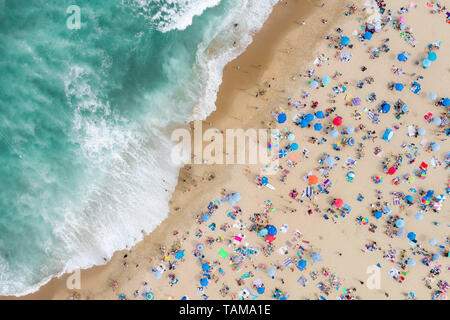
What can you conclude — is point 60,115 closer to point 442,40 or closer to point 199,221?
point 199,221

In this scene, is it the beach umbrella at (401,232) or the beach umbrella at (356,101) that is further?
the beach umbrella at (356,101)

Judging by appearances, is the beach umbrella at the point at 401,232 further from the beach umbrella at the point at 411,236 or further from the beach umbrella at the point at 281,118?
the beach umbrella at the point at 281,118

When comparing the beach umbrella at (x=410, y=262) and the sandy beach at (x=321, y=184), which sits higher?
the sandy beach at (x=321, y=184)

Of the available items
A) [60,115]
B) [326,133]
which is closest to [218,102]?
[326,133]

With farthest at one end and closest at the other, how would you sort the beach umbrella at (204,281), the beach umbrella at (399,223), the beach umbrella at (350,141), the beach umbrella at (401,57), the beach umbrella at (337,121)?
the beach umbrella at (350,141)
the beach umbrella at (401,57)
the beach umbrella at (337,121)
the beach umbrella at (399,223)
the beach umbrella at (204,281)

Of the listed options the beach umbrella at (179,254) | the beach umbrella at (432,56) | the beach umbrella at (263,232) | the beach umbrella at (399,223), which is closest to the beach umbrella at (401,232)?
the beach umbrella at (399,223)

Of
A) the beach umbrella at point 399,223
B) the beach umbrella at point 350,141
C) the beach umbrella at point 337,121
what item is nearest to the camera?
the beach umbrella at point 399,223

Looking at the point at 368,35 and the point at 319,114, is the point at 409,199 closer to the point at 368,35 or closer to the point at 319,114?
the point at 319,114

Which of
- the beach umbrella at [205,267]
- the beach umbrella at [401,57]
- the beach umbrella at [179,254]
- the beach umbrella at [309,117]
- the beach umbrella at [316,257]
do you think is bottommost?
the beach umbrella at [205,267]

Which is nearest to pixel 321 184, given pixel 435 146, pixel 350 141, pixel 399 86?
pixel 350 141
